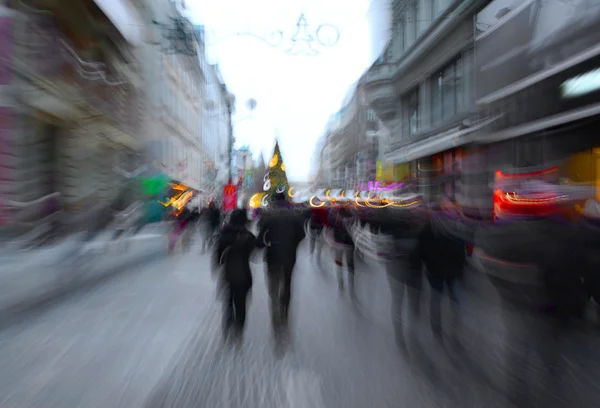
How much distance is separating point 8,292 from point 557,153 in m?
14.7

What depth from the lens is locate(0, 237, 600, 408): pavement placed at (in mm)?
3973

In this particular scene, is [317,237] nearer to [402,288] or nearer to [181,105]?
[402,288]

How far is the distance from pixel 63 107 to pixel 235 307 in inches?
638

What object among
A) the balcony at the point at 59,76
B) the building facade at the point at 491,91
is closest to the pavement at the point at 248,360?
the building facade at the point at 491,91

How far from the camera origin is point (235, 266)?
5578 mm

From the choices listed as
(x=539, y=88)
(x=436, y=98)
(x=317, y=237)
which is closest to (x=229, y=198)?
(x=436, y=98)

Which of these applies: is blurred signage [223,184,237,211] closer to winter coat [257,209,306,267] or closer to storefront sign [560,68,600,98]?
storefront sign [560,68,600,98]

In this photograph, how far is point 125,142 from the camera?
87.6ft

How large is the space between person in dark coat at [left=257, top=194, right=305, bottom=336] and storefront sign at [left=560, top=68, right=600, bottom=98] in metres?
10.5

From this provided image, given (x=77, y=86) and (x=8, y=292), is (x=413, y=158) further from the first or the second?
(x=8, y=292)

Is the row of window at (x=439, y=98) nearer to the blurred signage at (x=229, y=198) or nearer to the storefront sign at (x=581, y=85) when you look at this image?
the storefront sign at (x=581, y=85)

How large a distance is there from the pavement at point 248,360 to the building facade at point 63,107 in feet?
32.0

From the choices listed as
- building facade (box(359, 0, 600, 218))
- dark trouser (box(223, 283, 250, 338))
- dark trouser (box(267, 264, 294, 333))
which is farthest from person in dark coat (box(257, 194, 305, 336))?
building facade (box(359, 0, 600, 218))

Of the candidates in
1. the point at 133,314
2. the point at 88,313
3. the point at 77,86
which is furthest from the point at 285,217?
the point at 77,86
